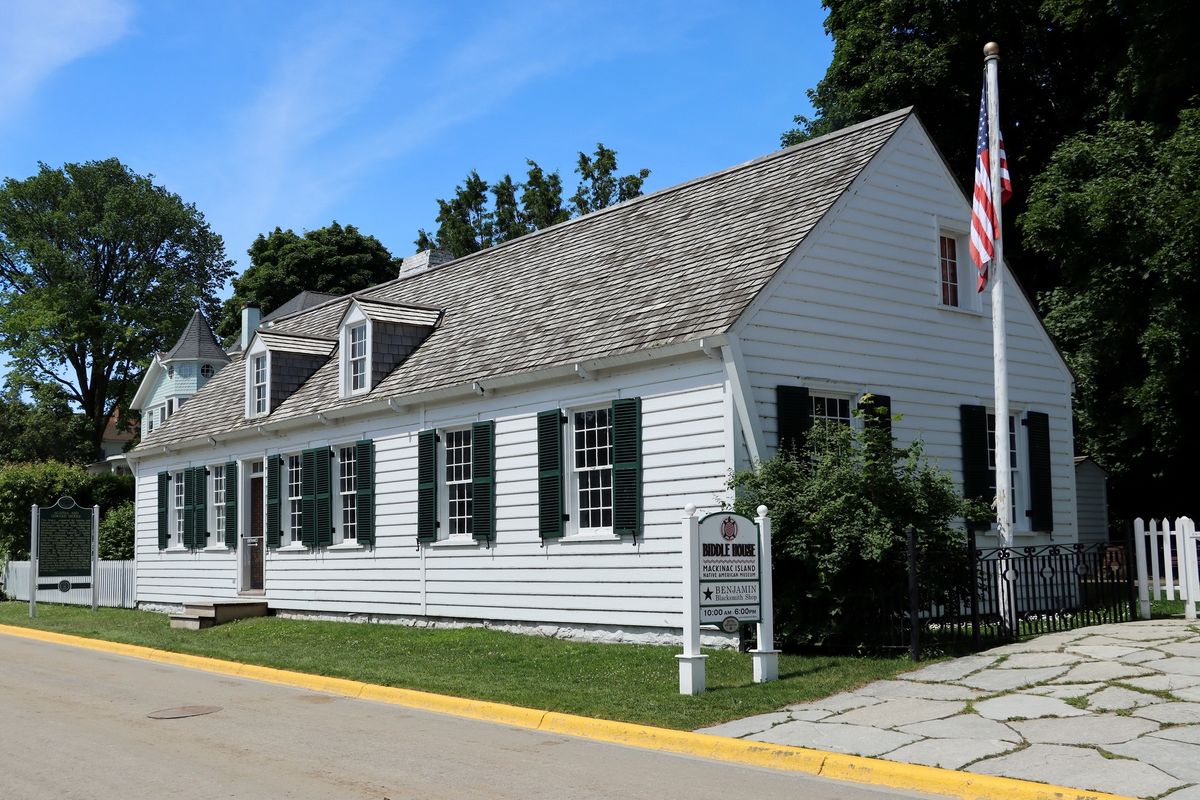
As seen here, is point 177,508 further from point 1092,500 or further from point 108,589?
point 1092,500

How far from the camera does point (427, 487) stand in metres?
18.6

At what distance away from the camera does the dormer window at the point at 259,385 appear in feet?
78.3

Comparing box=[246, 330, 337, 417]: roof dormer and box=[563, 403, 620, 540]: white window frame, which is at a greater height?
box=[246, 330, 337, 417]: roof dormer

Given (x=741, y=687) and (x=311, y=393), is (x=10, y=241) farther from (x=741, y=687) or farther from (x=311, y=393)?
(x=741, y=687)

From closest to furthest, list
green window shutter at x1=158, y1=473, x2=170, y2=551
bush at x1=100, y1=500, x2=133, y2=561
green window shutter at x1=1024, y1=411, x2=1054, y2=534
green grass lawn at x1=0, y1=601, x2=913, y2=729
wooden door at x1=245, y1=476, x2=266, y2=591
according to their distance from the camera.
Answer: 1. green grass lawn at x1=0, y1=601, x2=913, y2=729
2. green window shutter at x1=1024, y1=411, x2=1054, y2=534
3. wooden door at x1=245, y1=476, x2=266, y2=591
4. green window shutter at x1=158, y1=473, x2=170, y2=551
5. bush at x1=100, y1=500, x2=133, y2=561

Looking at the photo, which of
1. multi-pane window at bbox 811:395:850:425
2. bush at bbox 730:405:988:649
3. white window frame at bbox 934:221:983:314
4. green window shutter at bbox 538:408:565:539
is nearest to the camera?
bush at bbox 730:405:988:649

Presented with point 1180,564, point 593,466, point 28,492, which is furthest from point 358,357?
point 28,492

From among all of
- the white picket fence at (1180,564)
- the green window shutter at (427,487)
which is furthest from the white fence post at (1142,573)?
the green window shutter at (427,487)

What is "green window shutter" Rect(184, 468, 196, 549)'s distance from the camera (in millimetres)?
25547

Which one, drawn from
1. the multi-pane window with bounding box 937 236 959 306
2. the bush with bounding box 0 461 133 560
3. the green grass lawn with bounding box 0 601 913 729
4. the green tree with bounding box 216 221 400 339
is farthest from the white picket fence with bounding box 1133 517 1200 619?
the green tree with bounding box 216 221 400 339

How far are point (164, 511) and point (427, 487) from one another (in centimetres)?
1109

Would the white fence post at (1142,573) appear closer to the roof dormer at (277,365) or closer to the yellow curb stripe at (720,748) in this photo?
the yellow curb stripe at (720,748)

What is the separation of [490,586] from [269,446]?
7754 mm

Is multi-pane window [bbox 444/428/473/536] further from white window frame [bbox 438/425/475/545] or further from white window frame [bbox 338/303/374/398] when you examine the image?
white window frame [bbox 338/303/374/398]
